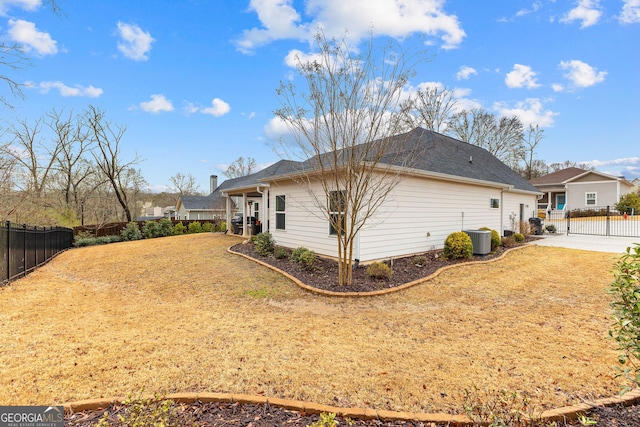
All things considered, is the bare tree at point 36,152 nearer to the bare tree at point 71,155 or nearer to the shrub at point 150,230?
the bare tree at point 71,155

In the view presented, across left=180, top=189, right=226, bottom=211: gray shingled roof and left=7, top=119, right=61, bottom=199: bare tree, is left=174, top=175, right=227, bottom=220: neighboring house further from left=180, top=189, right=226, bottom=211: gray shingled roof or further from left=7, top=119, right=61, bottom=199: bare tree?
left=7, top=119, right=61, bottom=199: bare tree

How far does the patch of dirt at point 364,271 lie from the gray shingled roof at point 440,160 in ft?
9.15

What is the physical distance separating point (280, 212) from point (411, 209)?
15.6 ft

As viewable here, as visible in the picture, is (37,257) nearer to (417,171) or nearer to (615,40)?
(417,171)

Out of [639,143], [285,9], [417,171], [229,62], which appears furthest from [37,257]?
[639,143]

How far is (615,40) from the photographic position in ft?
28.7

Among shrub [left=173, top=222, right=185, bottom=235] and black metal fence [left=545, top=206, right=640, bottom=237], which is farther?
shrub [left=173, top=222, right=185, bottom=235]

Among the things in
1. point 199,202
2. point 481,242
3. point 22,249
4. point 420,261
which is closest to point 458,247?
point 481,242

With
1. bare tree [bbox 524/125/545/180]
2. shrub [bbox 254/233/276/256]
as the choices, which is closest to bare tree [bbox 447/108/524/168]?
bare tree [bbox 524/125/545/180]

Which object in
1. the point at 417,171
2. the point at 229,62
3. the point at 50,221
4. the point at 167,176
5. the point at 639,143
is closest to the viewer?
the point at 417,171

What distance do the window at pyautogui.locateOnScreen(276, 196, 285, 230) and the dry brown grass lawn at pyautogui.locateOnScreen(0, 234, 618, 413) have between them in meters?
3.46

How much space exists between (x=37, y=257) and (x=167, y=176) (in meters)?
37.0

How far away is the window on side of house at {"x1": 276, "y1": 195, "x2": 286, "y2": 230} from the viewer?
10594mm

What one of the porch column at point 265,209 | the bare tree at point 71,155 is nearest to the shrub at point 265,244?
the porch column at point 265,209
